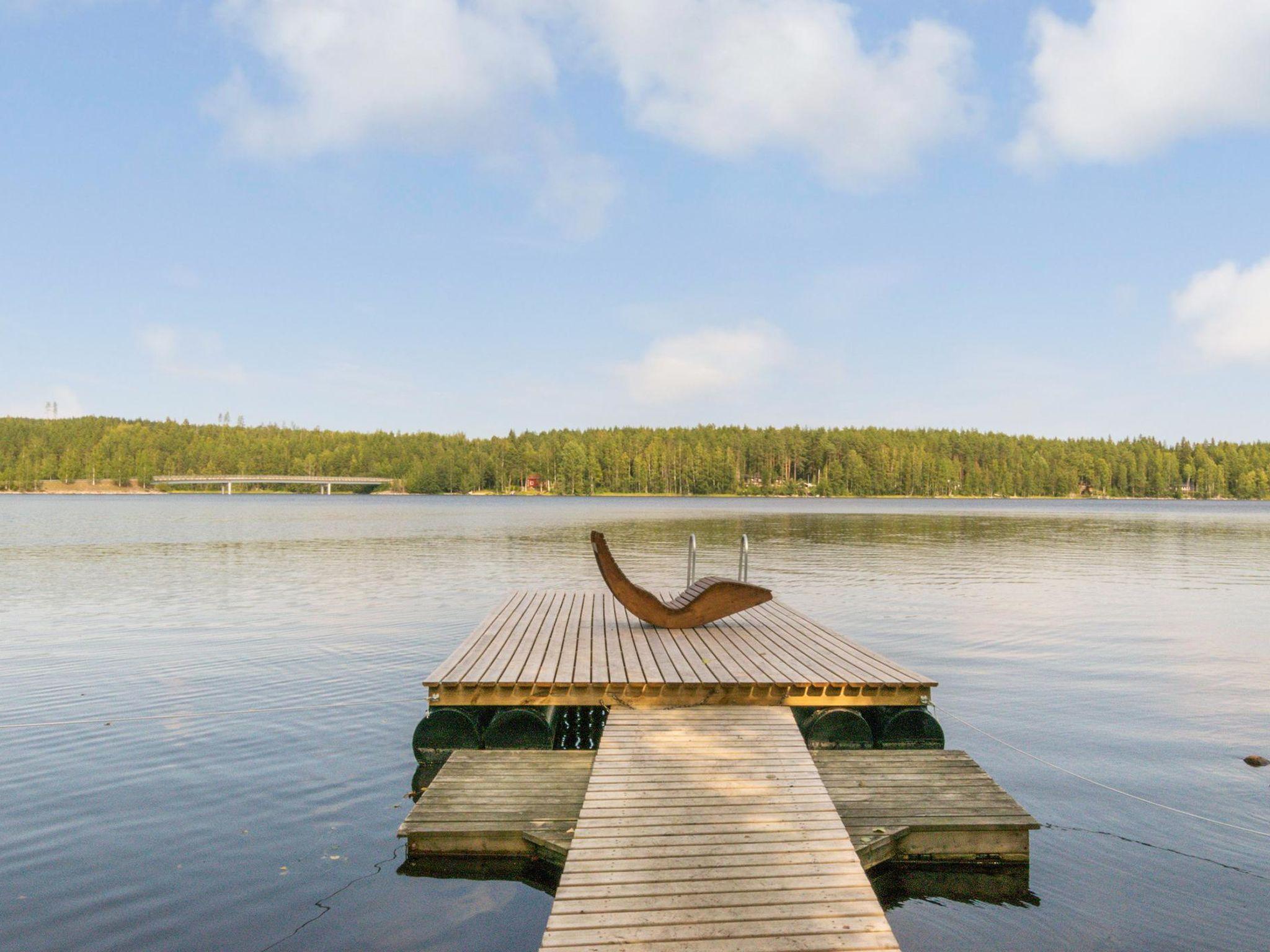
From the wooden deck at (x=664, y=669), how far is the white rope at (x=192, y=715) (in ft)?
5.99

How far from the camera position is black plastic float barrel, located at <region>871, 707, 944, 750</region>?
8.80 m

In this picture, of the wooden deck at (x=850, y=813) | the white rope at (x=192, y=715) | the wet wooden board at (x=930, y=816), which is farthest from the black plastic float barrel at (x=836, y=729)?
the white rope at (x=192, y=715)

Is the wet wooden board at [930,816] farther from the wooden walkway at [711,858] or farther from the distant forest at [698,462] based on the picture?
the distant forest at [698,462]

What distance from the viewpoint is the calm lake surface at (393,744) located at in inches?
233

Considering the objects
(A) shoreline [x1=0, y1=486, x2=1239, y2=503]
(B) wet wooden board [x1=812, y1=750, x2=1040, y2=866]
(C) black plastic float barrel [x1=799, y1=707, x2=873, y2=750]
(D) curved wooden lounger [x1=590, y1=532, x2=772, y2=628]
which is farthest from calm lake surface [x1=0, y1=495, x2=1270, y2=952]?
(A) shoreline [x1=0, y1=486, x2=1239, y2=503]

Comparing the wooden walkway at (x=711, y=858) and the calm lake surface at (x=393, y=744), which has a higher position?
the wooden walkway at (x=711, y=858)

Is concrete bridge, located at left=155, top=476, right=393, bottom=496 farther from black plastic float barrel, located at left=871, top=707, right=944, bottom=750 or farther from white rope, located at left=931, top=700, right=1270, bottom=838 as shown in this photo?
black plastic float barrel, located at left=871, top=707, right=944, bottom=750

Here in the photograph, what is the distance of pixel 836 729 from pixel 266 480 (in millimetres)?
175216

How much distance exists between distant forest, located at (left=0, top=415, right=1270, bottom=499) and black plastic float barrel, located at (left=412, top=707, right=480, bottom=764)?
159902 millimetres

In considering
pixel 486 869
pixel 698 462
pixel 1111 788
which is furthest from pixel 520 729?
pixel 698 462

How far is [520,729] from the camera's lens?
8648mm

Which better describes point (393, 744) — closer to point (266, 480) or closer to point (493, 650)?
point (493, 650)

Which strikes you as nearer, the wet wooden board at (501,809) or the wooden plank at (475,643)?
the wet wooden board at (501,809)

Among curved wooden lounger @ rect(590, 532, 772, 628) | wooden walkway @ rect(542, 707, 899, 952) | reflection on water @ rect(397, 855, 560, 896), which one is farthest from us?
curved wooden lounger @ rect(590, 532, 772, 628)
